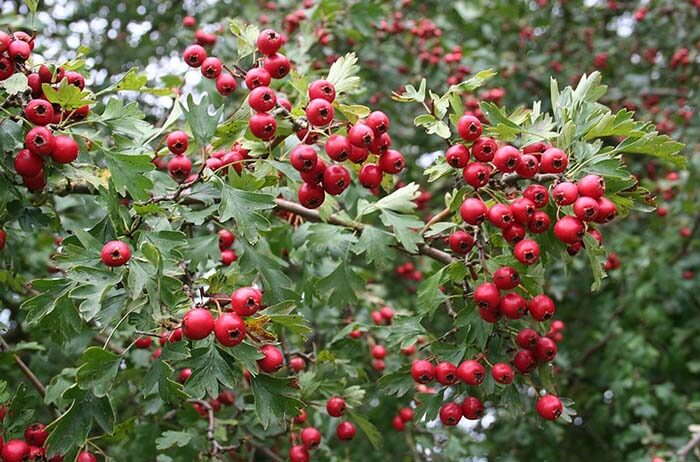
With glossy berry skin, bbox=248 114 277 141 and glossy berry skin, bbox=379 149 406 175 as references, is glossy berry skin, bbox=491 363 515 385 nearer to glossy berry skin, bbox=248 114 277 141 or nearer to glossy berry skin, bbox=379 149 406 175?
glossy berry skin, bbox=379 149 406 175

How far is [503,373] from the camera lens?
2189 mm

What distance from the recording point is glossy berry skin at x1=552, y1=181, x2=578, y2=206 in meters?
2.00

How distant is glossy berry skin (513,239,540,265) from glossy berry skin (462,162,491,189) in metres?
0.22

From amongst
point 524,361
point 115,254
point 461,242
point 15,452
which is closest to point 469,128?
point 461,242

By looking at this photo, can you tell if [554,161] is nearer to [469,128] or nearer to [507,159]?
[507,159]

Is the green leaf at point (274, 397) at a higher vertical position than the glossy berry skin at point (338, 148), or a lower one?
lower

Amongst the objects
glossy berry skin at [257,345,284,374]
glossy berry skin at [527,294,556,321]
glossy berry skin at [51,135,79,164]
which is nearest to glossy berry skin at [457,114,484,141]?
glossy berry skin at [527,294,556,321]

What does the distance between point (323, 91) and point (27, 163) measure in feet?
2.90

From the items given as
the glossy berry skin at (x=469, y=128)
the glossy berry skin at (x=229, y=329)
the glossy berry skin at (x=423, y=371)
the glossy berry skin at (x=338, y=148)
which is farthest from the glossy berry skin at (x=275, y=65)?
the glossy berry skin at (x=423, y=371)

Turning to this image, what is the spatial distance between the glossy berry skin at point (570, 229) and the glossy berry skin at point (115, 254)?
47.8 inches

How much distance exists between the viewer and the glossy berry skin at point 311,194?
211 centimetres

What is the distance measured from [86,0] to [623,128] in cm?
538

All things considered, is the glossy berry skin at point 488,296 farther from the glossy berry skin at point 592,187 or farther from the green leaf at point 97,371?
the green leaf at point 97,371

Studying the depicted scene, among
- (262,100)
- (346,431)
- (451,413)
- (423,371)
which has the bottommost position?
(346,431)
